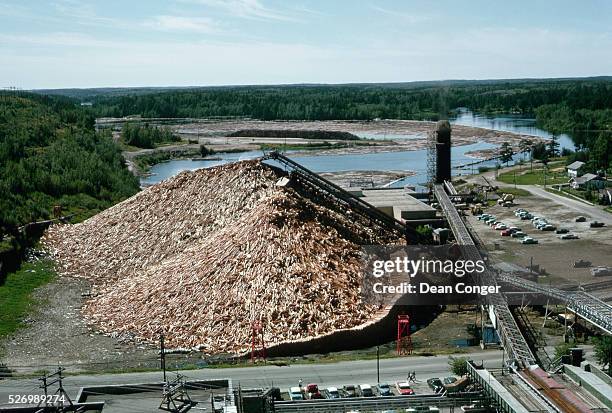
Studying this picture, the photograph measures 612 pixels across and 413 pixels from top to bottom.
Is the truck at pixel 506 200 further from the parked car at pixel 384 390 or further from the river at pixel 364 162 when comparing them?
the parked car at pixel 384 390

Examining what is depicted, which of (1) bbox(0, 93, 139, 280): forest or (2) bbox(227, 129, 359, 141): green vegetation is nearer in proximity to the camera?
(1) bbox(0, 93, 139, 280): forest

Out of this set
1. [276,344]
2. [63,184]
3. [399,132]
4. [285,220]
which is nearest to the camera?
[276,344]

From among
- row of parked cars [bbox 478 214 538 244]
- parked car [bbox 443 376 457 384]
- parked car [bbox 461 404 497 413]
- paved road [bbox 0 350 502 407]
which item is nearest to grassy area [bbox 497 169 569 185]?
row of parked cars [bbox 478 214 538 244]

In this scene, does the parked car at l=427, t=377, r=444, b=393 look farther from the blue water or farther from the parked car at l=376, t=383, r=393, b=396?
the blue water

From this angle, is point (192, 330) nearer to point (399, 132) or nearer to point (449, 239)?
point (449, 239)

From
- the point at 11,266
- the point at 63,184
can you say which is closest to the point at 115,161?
the point at 63,184

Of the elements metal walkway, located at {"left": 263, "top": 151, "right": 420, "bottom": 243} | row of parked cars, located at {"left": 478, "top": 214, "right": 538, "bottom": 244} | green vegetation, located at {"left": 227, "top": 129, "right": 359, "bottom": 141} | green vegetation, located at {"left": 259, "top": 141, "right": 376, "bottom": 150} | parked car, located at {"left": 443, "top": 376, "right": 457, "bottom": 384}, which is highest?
metal walkway, located at {"left": 263, "top": 151, "right": 420, "bottom": 243}

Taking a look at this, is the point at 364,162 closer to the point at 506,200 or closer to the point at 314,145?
the point at 314,145
